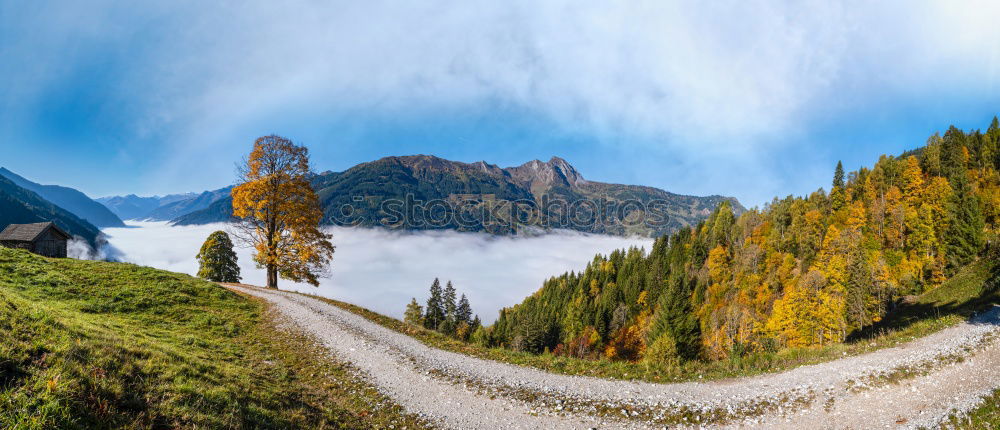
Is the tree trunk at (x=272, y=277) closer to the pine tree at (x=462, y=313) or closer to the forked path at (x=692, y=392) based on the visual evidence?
the forked path at (x=692, y=392)

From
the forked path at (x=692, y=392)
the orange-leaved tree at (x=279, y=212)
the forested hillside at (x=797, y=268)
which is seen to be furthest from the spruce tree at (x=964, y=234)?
the orange-leaved tree at (x=279, y=212)

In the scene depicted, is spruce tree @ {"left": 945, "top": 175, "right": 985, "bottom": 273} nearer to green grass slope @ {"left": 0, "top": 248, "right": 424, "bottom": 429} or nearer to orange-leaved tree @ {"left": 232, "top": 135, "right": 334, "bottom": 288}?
green grass slope @ {"left": 0, "top": 248, "right": 424, "bottom": 429}

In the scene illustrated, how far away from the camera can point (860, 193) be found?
94125 millimetres

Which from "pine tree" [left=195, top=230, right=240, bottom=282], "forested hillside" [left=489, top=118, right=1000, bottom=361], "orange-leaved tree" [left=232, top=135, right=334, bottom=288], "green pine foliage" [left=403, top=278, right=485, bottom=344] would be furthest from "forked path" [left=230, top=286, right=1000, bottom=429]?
"green pine foliage" [left=403, top=278, right=485, bottom=344]

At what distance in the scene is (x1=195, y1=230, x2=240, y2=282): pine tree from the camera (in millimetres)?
42531

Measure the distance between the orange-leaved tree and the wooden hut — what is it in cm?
2794

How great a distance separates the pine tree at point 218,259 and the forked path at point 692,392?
34765 millimetres

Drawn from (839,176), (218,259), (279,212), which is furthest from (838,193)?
(218,259)

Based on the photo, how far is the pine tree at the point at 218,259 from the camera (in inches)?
1674

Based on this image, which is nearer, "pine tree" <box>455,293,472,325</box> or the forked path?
the forked path

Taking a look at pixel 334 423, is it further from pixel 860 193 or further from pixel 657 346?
pixel 860 193

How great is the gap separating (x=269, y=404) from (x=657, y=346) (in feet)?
161

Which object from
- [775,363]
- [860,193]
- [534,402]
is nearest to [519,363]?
[534,402]

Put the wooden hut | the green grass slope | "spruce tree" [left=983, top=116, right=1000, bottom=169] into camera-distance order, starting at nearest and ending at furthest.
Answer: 1. the green grass slope
2. the wooden hut
3. "spruce tree" [left=983, top=116, right=1000, bottom=169]
